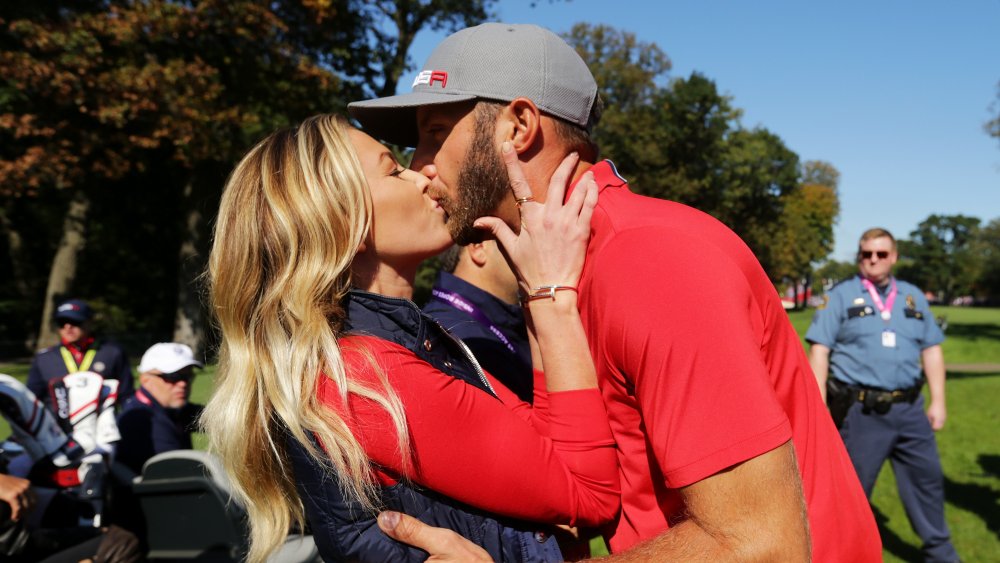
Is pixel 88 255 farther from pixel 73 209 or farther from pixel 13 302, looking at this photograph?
pixel 73 209

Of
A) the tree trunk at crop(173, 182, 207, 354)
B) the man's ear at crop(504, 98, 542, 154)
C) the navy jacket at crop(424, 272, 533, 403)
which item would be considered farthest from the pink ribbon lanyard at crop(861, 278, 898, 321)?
the tree trunk at crop(173, 182, 207, 354)

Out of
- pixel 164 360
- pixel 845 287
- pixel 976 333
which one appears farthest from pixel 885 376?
pixel 976 333

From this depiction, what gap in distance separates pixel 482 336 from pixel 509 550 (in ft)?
5.07

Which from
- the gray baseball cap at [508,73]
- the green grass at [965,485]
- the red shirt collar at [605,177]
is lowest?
the green grass at [965,485]

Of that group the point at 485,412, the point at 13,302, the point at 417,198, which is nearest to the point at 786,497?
the point at 485,412

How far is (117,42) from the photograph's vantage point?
17.5 m

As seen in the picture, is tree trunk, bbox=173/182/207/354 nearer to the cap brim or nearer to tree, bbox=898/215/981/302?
the cap brim

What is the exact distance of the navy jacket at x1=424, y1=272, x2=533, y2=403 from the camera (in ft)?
10.8

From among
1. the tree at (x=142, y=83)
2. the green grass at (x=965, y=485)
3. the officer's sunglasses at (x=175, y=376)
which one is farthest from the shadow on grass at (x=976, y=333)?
the officer's sunglasses at (x=175, y=376)

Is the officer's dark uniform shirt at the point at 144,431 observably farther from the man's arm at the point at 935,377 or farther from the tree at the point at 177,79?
the tree at the point at 177,79

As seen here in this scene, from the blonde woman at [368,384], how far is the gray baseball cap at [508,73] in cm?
18

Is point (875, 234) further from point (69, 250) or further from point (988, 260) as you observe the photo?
point (988, 260)

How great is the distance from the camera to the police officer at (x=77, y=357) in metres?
7.61

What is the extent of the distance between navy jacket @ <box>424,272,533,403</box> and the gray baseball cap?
1126 millimetres
